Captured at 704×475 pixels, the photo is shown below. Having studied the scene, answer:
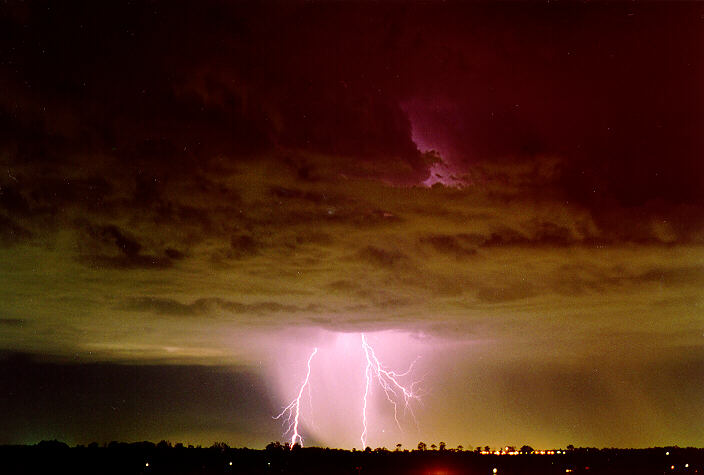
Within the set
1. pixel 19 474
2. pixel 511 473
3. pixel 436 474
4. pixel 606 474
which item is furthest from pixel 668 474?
pixel 19 474

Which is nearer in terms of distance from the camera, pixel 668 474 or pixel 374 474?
pixel 668 474

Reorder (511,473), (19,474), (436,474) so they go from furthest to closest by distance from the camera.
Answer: (511,473) → (436,474) → (19,474)

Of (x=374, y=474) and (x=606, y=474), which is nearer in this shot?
(x=606, y=474)

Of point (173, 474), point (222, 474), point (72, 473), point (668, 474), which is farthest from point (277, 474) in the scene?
point (668, 474)

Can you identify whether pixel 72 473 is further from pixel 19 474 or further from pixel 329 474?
pixel 329 474

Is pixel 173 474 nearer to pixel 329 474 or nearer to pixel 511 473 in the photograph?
pixel 329 474

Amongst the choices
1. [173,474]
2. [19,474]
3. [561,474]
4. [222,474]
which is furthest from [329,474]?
[19,474]

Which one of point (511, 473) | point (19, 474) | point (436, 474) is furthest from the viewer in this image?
point (511, 473)
